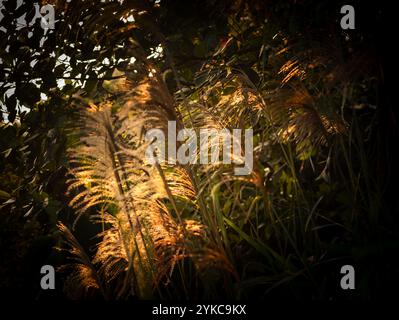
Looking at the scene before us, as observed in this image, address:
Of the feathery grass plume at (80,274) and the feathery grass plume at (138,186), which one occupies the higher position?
the feathery grass plume at (138,186)

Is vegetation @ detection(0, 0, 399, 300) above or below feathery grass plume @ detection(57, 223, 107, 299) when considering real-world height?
above

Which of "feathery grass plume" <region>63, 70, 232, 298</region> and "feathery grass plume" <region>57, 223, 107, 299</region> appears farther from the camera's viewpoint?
"feathery grass plume" <region>57, 223, 107, 299</region>

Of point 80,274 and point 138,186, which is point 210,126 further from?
point 80,274

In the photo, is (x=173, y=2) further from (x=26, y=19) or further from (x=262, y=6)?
(x=26, y=19)

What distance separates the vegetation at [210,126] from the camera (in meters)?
2.02

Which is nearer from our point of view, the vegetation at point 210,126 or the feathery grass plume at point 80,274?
the vegetation at point 210,126

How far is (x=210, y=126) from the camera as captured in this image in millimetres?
2316

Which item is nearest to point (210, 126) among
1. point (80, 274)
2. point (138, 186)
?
point (138, 186)

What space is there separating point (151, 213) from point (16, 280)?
6.72 ft

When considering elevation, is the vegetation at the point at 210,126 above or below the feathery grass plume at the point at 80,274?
above

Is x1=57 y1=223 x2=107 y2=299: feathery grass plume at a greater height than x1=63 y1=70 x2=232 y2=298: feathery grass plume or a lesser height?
lesser

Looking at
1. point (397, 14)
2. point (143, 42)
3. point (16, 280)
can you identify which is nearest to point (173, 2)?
point (143, 42)

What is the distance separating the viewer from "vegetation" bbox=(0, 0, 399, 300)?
2.02m

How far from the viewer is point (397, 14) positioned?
1.97 meters
